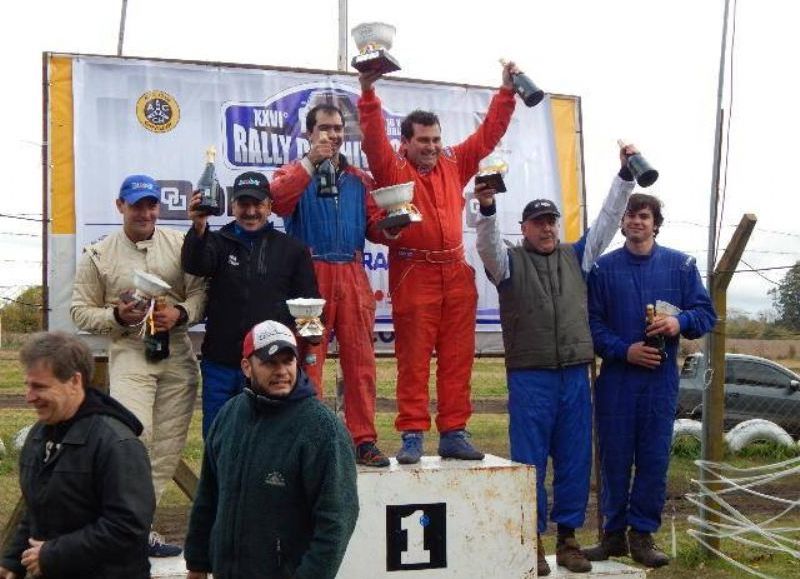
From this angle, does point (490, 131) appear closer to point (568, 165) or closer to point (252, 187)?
point (252, 187)

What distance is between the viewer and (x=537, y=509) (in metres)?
5.20

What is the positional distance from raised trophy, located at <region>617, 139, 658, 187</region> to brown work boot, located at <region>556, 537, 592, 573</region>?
6.01 ft

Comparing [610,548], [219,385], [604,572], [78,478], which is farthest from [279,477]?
[610,548]

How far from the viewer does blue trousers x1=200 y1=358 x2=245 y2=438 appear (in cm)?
487

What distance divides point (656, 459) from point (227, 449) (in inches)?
110

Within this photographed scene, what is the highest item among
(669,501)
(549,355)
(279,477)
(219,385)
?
(549,355)

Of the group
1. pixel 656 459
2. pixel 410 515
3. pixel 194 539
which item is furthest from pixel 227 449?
pixel 656 459

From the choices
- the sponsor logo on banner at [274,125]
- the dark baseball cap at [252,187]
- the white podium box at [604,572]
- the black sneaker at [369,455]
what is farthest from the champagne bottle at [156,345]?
the white podium box at [604,572]

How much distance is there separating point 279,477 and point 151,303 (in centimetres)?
184

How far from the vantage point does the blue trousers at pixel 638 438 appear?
5.37 m

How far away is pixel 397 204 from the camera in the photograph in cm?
490

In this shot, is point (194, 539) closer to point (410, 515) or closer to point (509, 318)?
point (410, 515)

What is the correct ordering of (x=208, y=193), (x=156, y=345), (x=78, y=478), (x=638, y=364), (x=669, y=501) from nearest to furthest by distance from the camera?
(x=78, y=478)
(x=208, y=193)
(x=156, y=345)
(x=638, y=364)
(x=669, y=501)

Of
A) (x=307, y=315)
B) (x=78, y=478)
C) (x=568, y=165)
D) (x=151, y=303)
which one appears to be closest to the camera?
(x=78, y=478)
